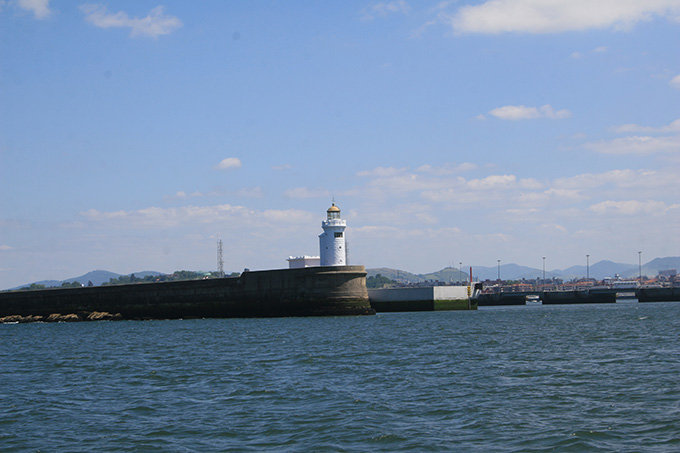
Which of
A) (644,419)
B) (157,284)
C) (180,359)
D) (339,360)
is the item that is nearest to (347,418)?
(644,419)

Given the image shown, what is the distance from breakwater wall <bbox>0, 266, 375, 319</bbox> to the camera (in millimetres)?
55000

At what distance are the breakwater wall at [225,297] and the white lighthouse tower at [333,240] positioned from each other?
4.61 metres

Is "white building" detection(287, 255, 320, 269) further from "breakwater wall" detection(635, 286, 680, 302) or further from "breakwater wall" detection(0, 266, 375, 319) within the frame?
"breakwater wall" detection(635, 286, 680, 302)

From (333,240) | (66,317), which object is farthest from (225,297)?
(66,317)

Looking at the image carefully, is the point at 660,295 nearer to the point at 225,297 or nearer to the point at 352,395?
the point at 225,297

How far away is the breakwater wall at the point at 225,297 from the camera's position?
55.0 metres

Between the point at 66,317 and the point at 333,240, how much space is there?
994 inches

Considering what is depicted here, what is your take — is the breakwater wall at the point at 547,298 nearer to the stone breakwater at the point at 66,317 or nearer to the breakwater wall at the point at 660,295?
the breakwater wall at the point at 660,295

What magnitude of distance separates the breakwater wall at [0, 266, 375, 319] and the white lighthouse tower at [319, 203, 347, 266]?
4614 millimetres

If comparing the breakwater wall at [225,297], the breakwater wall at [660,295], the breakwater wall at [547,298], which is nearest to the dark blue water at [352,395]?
the breakwater wall at [225,297]

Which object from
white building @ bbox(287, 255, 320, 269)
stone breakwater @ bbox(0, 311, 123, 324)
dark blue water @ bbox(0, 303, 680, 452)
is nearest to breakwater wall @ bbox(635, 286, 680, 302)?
white building @ bbox(287, 255, 320, 269)

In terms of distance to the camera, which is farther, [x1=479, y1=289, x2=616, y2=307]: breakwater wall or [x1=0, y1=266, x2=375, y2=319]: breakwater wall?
[x1=479, y1=289, x2=616, y2=307]: breakwater wall

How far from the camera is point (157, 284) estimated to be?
63.0m

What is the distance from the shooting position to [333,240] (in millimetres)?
60812
